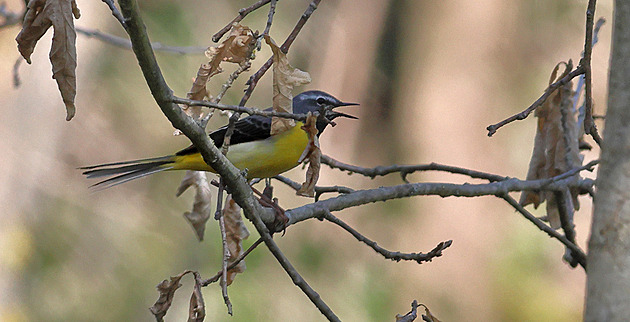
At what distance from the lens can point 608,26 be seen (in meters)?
7.13

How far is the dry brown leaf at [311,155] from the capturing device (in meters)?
1.66

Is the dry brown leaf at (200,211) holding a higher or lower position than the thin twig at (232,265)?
higher

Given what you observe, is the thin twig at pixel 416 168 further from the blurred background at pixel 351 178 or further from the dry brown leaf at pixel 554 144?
the blurred background at pixel 351 178

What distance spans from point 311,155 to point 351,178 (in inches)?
207

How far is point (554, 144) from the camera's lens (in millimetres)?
2961

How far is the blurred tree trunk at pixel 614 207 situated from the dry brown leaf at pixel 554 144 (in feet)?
6.62

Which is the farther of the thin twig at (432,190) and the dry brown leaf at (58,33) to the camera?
the thin twig at (432,190)

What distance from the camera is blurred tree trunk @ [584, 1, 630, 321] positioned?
2.77 ft

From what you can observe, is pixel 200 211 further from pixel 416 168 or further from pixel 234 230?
pixel 416 168

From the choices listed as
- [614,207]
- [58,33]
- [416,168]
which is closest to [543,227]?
[416,168]

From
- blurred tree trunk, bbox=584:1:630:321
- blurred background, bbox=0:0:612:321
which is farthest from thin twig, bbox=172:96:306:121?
blurred background, bbox=0:0:612:321

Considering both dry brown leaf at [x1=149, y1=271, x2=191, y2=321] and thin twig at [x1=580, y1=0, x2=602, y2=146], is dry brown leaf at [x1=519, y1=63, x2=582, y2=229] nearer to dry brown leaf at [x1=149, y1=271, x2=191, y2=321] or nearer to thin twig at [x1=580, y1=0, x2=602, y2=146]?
thin twig at [x1=580, y1=0, x2=602, y2=146]

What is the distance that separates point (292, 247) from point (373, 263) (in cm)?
89

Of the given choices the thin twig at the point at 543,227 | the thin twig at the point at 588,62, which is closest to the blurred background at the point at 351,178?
the thin twig at the point at 543,227
